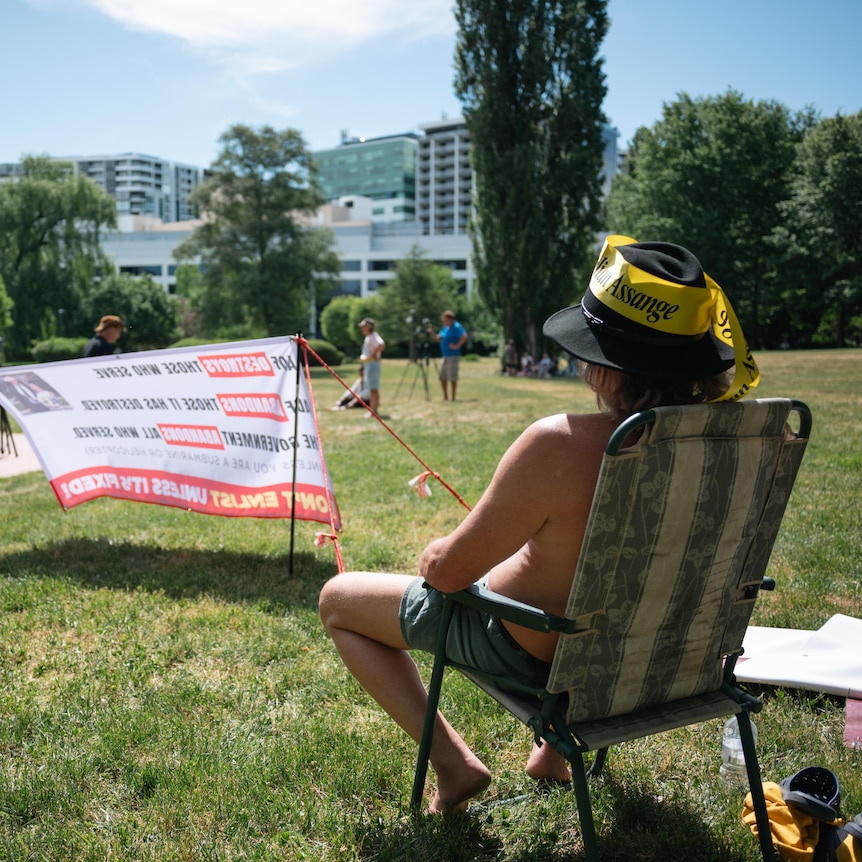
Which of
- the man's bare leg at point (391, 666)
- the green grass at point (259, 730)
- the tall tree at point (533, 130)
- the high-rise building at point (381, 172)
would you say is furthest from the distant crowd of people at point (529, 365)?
the high-rise building at point (381, 172)

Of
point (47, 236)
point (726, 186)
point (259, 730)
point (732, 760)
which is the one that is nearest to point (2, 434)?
point (259, 730)

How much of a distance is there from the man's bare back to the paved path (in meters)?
8.55

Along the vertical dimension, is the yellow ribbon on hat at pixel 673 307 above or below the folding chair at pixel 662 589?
above

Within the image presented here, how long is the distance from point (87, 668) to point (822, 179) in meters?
44.4

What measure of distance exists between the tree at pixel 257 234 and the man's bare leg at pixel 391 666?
4349cm

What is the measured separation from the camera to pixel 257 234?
4519cm

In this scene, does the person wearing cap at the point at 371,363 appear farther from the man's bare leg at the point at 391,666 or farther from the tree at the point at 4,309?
the tree at the point at 4,309

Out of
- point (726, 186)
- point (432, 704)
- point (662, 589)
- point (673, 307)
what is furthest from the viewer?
point (726, 186)

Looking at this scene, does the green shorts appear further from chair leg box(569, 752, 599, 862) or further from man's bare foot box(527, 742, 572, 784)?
man's bare foot box(527, 742, 572, 784)

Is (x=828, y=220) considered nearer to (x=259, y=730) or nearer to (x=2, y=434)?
(x=2, y=434)

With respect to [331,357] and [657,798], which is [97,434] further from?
[331,357]

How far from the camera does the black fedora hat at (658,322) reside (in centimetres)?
189

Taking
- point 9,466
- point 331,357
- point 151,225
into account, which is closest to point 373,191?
point 151,225

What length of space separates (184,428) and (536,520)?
3.73 metres
